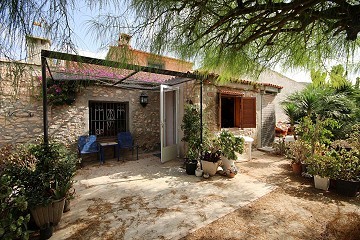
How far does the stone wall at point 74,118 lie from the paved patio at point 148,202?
4.55 feet

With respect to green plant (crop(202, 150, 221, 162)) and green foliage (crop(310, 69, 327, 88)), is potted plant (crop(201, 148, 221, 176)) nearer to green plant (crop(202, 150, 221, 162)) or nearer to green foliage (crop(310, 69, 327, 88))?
green plant (crop(202, 150, 221, 162))

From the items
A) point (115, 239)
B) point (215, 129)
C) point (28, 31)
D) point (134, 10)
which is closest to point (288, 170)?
point (215, 129)

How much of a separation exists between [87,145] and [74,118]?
0.88 meters

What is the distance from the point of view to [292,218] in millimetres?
2609

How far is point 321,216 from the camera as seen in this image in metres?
2.67

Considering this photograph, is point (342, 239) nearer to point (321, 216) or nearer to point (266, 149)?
point (321, 216)

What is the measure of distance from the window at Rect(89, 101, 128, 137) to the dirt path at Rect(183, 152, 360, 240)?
4.76 m

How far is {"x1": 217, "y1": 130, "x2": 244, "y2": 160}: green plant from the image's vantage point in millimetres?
4320

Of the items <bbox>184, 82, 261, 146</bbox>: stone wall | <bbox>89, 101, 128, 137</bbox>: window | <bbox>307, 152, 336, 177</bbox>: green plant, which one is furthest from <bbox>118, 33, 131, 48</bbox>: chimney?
<bbox>89, 101, 128, 137</bbox>: window

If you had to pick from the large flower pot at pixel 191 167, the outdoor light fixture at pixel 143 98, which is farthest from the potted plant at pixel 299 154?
the outdoor light fixture at pixel 143 98

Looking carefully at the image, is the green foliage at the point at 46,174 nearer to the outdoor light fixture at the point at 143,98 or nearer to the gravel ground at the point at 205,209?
the gravel ground at the point at 205,209

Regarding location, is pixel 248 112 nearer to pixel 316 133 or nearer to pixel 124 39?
pixel 316 133

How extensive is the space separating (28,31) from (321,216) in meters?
3.90

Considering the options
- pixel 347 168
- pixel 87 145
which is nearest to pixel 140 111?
pixel 87 145
